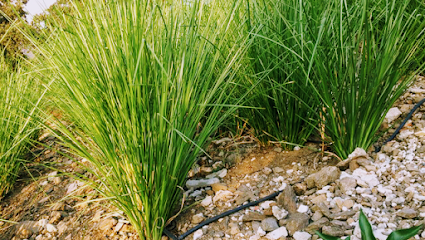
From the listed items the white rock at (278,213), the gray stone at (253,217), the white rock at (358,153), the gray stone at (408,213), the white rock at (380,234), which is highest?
the white rock at (358,153)

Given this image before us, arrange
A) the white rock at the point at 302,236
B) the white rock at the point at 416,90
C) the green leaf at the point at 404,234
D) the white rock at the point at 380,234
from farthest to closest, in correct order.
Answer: the white rock at the point at 416,90 → the white rock at the point at 302,236 → the white rock at the point at 380,234 → the green leaf at the point at 404,234

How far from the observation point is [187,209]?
166 cm

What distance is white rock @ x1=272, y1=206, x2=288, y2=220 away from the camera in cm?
146

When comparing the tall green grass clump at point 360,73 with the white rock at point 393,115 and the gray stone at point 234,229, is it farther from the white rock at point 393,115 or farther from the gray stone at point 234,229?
the gray stone at point 234,229

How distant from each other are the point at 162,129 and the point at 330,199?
0.72m

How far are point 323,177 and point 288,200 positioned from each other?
19cm

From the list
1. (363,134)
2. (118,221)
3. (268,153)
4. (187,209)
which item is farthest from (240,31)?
(118,221)

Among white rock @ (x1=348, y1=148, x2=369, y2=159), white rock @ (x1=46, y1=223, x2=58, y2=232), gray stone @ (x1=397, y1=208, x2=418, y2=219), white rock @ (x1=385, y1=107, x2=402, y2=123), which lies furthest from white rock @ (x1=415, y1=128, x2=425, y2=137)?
white rock @ (x1=46, y1=223, x2=58, y2=232)

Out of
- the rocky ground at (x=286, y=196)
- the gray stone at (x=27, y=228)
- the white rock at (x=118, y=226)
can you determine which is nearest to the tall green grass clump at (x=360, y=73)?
the rocky ground at (x=286, y=196)

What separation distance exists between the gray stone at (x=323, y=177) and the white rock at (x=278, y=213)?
0.19 meters

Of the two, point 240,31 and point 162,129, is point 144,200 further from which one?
point 240,31

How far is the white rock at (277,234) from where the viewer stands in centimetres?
139

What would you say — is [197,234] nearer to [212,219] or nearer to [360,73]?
[212,219]

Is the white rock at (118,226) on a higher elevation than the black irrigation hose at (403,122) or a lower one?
lower
